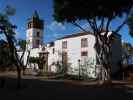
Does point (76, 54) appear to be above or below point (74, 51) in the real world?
below

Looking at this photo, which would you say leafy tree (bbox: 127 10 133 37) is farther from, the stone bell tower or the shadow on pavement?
the stone bell tower

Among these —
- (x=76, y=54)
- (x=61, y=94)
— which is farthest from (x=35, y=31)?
(x=61, y=94)

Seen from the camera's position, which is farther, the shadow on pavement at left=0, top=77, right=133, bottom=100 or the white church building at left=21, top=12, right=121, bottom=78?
the white church building at left=21, top=12, right=121, bottom=78

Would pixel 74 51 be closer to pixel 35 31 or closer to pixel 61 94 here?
pixel 61 94

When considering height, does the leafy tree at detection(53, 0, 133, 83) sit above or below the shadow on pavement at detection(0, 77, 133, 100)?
above

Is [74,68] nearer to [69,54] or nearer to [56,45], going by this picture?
[69,54]

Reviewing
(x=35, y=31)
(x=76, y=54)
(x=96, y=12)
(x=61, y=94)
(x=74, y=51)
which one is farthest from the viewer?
(x=35, y=31)

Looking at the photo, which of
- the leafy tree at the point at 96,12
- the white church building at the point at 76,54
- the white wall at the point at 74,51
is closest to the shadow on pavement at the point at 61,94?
the leafy tree at the point at 96,12

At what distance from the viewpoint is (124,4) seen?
75.0ft

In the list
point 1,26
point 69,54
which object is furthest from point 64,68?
point 1,26

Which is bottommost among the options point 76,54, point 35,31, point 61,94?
point 61,94

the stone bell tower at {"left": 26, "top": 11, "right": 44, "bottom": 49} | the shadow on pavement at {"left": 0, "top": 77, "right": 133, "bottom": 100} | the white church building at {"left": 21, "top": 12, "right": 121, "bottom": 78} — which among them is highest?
the stone bell tower at {"left": 26, "top": 11, "right": 44, "bottom": 49}

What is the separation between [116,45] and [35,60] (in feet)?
59.4

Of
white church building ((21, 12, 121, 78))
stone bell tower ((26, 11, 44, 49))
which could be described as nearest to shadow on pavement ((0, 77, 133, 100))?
white church building ((21, 12, 121, 78))
